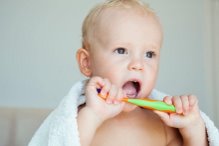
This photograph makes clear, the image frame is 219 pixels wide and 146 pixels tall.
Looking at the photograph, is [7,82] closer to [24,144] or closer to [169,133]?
[24,144]

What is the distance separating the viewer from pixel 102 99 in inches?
24.6

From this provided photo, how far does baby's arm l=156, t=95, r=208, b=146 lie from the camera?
646 millimetres

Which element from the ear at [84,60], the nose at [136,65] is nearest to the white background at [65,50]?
the ear at [84,60]

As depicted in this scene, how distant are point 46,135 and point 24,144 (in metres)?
0.67

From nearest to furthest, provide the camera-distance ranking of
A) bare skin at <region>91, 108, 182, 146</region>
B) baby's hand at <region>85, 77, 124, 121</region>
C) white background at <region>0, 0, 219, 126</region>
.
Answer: baby's hand at <region>85, 77, 124, 121</region>
bare skin at <region>91, 108, 182, 146</region>
white background at <region>0, 0, 219, 126</region>

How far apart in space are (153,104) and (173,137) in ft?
0.50

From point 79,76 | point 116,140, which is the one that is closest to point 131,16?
point 116,140

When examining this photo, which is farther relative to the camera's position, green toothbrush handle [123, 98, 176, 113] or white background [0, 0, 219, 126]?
white background [0, 0, 219, 126]

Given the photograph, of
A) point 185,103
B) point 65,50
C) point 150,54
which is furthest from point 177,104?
point 65,50

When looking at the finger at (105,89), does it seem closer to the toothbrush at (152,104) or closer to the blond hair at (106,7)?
the toothbrush at (152,104)

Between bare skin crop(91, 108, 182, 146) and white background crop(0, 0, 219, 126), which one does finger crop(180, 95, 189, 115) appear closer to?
bare skin crop(91, 108, 182, 146)

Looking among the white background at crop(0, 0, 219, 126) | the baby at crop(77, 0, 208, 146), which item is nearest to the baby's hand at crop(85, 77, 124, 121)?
the baby at crop(77, 0, 208, 146)

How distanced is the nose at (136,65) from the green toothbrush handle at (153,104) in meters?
0.06

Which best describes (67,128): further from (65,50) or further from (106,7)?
(65,50)
